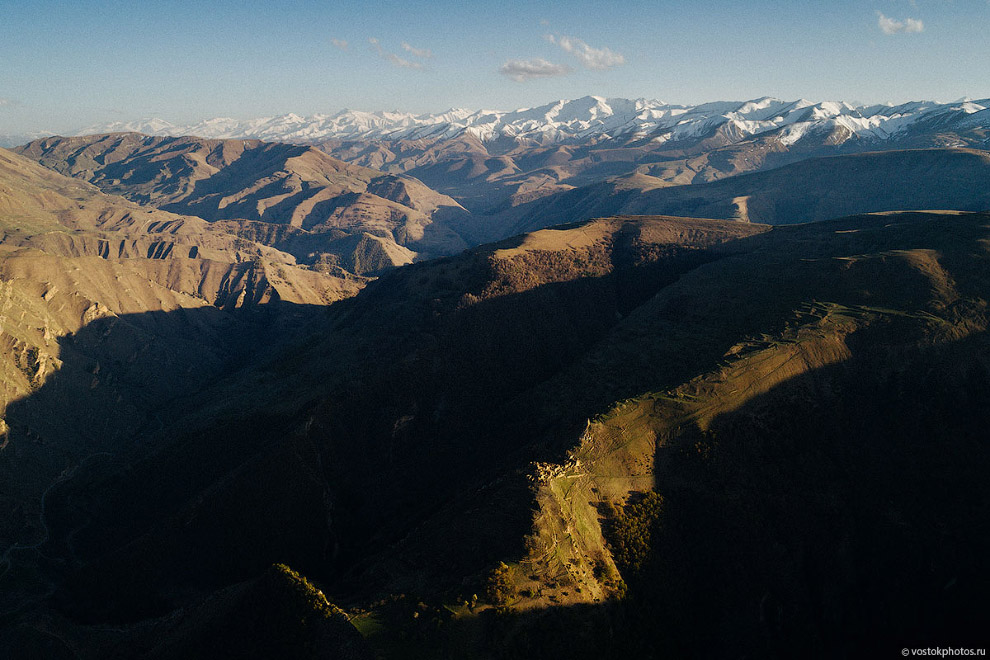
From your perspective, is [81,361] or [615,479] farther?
[81,361]

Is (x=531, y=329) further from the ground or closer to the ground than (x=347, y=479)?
further from the ground

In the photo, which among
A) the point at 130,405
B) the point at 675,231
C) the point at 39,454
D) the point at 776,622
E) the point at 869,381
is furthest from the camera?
the point at 675,231

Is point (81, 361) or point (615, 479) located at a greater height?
point (615, 479)

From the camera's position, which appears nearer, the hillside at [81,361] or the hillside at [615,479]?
the hillside at [615,479]

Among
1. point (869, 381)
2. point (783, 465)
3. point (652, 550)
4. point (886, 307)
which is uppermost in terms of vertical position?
point (886, 307)

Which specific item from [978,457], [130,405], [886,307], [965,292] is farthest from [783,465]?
[130,405]

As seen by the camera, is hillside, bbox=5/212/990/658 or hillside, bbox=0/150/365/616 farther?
hillside, bbox=0/150/365/616

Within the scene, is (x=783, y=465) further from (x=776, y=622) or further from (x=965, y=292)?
(x=965, y=292)

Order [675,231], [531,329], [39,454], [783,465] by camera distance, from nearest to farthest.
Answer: [783,465], [39,454], [531,329], [675,231]
